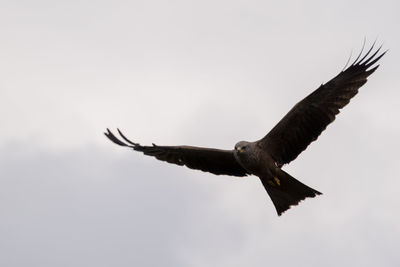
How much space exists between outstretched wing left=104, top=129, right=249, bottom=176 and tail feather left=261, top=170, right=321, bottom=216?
2.89 feet

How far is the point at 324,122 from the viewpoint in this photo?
13.5 metres

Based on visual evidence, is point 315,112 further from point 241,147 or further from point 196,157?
point 196,157

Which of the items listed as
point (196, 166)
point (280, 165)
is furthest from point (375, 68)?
point (196, 166)

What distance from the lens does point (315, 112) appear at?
13523 millimetres

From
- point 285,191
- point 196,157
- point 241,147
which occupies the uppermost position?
point 196,157

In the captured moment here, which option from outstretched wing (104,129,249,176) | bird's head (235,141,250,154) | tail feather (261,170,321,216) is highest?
outstretched wing (104,129,249,176)

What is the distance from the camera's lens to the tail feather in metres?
13.5

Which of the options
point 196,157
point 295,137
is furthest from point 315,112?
point 196,157

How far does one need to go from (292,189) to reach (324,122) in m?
1.18

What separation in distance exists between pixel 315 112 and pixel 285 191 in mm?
1359

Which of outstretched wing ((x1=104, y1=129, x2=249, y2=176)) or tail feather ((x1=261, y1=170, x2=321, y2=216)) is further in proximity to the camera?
outstretched wing ((x1=104, y1=129, x2=249, y2=176))

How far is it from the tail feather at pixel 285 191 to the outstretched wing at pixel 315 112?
0.47 m

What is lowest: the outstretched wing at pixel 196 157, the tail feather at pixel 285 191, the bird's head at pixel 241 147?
the tail feather at pixel 285 191

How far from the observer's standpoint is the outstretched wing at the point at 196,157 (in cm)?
1437
